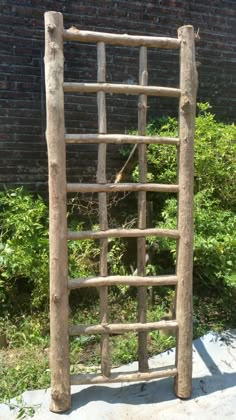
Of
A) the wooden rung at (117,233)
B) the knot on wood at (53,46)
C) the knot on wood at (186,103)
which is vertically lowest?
the wooden rung at (117,233)

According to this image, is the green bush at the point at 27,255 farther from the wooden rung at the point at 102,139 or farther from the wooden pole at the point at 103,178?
the wooden rung at the point at 102,139

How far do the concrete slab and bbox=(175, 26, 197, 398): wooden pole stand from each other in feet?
0.36

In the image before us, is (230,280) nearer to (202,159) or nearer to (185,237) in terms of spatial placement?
(185,237)

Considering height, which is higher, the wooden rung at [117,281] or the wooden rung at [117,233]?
the wooden rung at [117,233]

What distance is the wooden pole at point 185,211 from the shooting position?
2.47 m

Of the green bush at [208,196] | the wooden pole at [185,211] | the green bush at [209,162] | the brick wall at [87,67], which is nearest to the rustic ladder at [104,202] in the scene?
the wooden pole at [185,211]

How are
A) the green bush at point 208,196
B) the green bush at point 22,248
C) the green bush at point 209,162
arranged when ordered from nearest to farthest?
the green bush at point 22,248 < the green bush at point 208,196 < the green bush at point 209,162

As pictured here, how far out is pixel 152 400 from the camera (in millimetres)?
2551

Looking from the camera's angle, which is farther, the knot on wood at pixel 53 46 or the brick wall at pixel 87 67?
the brick wall at pixel 87 67

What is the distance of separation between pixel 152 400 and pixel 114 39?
224 cm

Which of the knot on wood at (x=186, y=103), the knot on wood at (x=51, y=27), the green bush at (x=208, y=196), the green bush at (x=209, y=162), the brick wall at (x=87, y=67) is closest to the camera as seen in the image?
the knot on wood at (x=51, y=27)

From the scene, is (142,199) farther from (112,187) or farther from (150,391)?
(150,391)

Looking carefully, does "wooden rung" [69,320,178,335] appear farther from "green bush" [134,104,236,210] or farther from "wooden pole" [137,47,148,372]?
"green bush" [134,104,236,210]

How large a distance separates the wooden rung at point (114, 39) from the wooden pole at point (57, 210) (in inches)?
2.8
